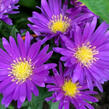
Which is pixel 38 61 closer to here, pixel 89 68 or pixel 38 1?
pixel 89 68

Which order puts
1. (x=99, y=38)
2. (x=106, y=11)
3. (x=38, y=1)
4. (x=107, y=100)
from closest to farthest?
(x=106, y=11), (x=99, y=38), (x=38, y=1), (x=107, y=100)

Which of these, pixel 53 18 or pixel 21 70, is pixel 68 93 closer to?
pixel 21 70

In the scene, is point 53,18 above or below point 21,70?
above

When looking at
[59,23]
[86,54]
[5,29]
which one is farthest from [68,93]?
[5,29]

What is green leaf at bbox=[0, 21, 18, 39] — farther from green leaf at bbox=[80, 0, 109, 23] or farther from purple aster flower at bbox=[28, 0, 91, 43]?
green leaf at bbox=[80, 0, 109, 23]

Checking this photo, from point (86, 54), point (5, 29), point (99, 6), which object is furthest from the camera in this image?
point (5, 29)

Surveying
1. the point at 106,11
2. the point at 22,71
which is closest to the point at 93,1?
the point at 106,11

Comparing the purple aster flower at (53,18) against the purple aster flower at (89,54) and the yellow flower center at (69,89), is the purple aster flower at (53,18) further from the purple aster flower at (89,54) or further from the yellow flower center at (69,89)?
the yellow flower center at (69,89)
